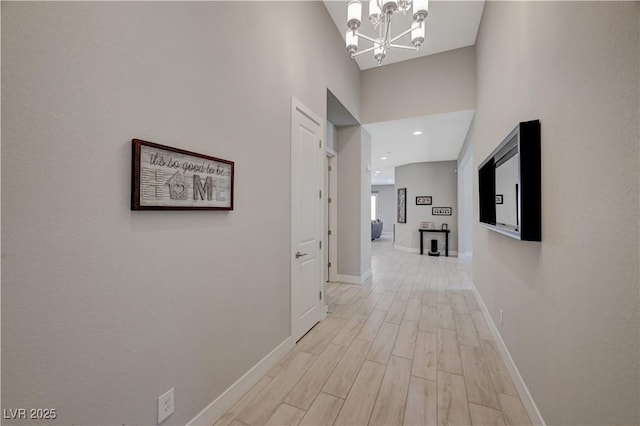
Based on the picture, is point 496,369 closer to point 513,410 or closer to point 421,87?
point 513,410

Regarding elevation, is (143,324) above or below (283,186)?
below

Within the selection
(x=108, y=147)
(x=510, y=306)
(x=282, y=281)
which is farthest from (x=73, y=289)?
(x=510, y=306)

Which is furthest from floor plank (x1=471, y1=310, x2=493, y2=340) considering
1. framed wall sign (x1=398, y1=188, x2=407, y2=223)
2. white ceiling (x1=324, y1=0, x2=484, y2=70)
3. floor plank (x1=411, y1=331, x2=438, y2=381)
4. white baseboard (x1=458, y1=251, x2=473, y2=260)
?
framed wall sign (x1=398, y1=188, x2=407, y2=223)

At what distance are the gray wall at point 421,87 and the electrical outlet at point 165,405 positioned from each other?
14.0ft

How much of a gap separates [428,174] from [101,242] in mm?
8438

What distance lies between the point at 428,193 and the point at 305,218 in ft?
21.7

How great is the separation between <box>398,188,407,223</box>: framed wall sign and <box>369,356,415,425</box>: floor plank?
698 cm

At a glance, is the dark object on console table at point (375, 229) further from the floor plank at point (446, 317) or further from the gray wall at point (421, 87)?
the floor plank at point (446, 317)

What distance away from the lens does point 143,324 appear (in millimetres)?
1164

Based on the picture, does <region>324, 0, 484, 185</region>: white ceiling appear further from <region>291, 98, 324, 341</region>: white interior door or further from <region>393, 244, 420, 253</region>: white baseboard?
<region>393, 244, 420, 253</region>: white baseboard

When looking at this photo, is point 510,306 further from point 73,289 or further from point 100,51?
point 100,51

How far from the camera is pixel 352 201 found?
4.46 meters

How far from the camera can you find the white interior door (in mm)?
2406

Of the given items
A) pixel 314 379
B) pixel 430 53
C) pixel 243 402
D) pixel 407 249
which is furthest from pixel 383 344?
pixel 407 249
